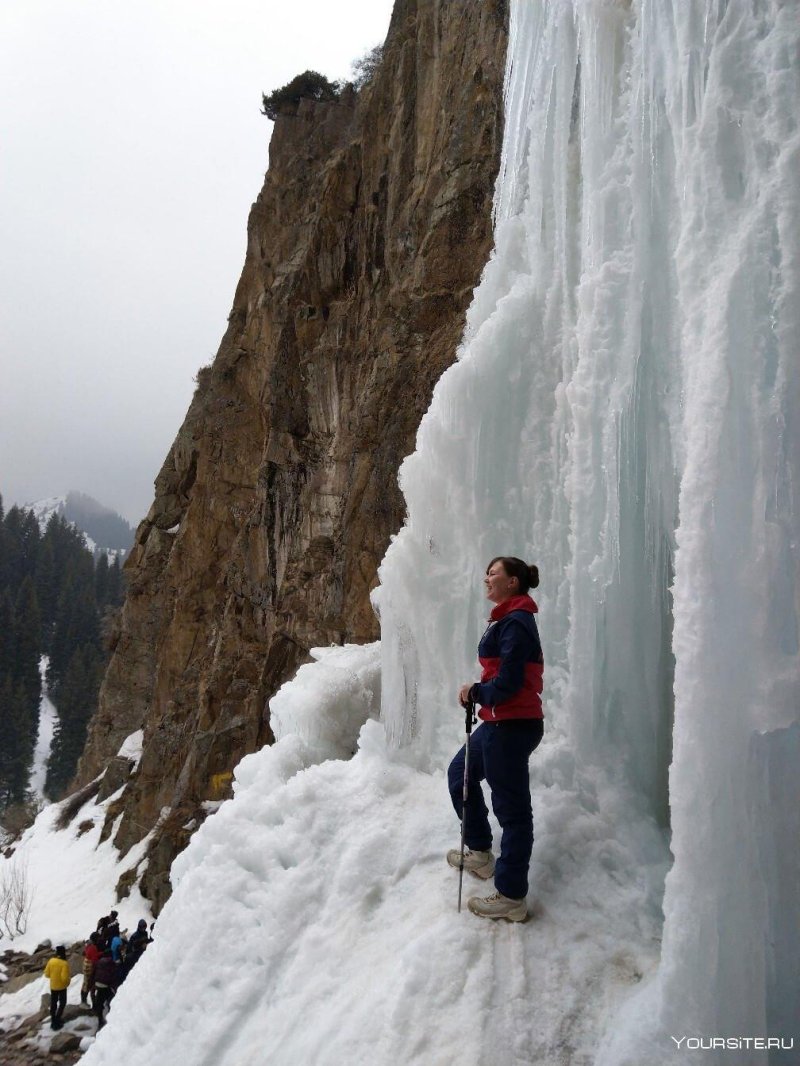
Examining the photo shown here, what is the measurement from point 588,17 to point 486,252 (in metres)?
5.58

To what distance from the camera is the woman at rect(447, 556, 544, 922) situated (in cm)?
248

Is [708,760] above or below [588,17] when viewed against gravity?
below

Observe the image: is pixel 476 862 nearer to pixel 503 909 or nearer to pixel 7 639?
pixel 503 909

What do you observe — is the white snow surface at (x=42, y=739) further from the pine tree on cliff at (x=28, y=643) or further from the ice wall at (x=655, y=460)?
the ice wall at (x=655, y=460)

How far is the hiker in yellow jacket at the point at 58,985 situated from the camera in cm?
785

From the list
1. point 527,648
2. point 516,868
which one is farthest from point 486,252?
point 516,868

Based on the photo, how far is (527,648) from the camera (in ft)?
8.51

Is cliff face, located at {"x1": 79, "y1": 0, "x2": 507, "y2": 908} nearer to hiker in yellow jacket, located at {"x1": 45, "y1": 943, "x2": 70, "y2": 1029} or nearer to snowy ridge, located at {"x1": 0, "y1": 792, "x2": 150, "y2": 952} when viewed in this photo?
snowy ridge, located at {"x1": 0, "y1": 792, "x2": 150, "y2": 952}

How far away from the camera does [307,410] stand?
13.9 m

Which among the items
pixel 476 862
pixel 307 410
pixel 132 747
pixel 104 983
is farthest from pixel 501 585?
pixel 132 747

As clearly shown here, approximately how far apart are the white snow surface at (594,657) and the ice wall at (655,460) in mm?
11

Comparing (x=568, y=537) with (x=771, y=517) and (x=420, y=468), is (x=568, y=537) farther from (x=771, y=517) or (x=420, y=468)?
(x=771, y=517)

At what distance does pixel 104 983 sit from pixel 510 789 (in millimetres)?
8213

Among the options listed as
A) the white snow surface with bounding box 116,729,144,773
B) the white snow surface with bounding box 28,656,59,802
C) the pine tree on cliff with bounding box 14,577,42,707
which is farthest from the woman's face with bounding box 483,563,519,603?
the pine tree on cliff with bounding box 14,577,42,707
